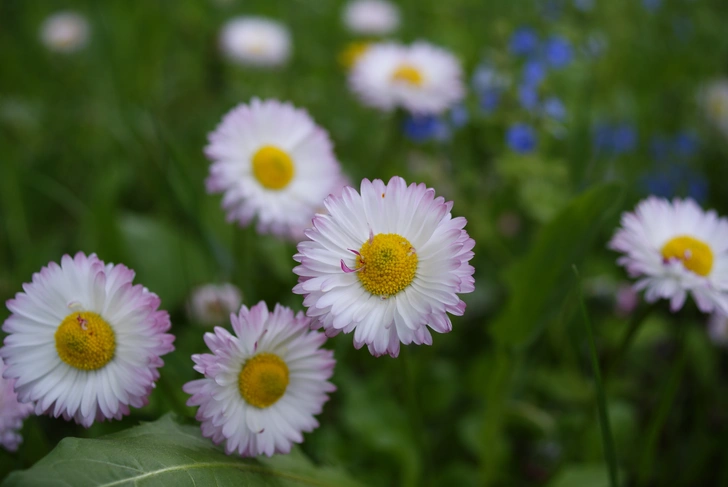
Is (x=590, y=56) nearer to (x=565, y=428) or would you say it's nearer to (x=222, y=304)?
(x=565, y=428)

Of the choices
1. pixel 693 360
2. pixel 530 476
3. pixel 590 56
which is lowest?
pixel 530 476

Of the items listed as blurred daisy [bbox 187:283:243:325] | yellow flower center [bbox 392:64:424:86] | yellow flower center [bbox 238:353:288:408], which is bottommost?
yellow flower center [bbox 238:353:288:408]

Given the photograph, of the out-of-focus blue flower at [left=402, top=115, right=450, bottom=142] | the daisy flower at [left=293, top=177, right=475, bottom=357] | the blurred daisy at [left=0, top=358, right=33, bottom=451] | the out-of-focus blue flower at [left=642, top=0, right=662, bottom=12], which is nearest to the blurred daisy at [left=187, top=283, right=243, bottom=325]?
the blurred daisy at [left=0, top=358, right=33, bottom=451]

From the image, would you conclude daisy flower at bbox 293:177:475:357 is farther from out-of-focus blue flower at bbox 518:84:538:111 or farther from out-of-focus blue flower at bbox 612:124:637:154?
out-of-focus blue flower at bbox 612:124:637:154

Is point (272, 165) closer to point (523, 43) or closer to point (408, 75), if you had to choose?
point (408, 75)

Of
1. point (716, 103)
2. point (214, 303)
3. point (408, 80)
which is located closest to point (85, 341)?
point (214, 303)

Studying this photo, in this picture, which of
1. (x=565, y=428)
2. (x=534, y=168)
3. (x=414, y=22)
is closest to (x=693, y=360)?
(x=565, y=428)
